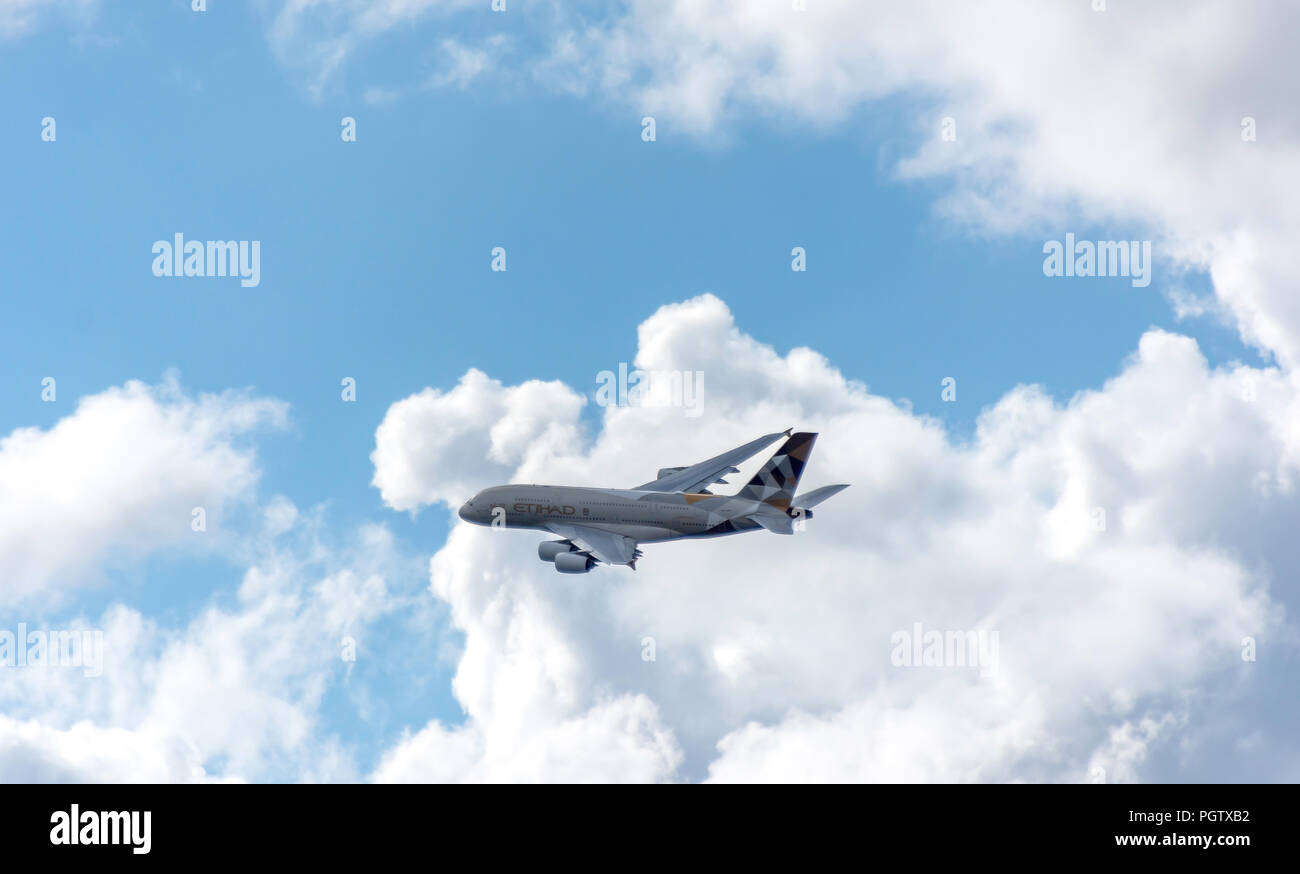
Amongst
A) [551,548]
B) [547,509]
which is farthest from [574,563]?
[547,509]

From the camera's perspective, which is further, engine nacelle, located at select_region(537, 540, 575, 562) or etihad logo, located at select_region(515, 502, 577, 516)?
etihad logo, located at select_region(515, 502, 577, 516)

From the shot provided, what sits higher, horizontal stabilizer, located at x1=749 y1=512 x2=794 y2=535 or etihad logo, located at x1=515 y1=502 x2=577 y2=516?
etihad logo, located at x1=515 y1=502 x2=577 y2=516

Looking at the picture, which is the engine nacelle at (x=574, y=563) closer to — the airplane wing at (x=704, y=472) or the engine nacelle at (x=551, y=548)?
the engine nacelle at (x=551, y=548)

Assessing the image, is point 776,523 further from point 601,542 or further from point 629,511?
point 601,542

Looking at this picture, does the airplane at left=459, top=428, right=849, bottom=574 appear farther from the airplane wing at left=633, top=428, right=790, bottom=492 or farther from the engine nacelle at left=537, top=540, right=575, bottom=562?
the airplane wing at left=633, top=428, right=790, bottom=492

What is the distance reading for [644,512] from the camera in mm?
93062

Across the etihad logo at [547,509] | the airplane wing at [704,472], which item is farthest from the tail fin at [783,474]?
the etihad logo at [547,509]

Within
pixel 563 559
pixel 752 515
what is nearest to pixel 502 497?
pixel 563 559

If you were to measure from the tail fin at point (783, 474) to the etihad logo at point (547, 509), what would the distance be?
18194mm

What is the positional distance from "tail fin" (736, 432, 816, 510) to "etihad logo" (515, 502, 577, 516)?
18.2m

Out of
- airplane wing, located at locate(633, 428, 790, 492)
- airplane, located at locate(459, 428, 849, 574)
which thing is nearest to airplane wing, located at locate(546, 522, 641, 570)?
airplane, located at locate(459, 428, 849, 574)

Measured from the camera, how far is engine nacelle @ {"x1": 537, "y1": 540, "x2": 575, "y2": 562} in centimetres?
9031

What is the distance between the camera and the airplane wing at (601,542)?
8712cm
